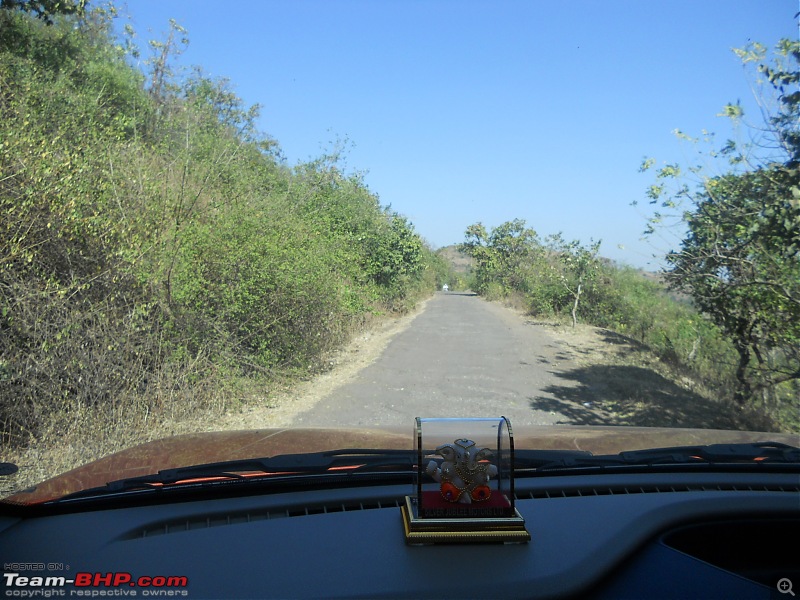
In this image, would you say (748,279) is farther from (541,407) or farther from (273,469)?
(273,469)

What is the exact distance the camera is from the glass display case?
2227 millimetres

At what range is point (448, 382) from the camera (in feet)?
36.3

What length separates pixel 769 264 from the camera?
744 centimetres

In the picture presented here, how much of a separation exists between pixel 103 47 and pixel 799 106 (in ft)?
55.1

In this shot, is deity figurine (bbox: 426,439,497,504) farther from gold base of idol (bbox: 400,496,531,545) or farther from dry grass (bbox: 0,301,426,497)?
dry grass (bbox: 0,301,426,497)

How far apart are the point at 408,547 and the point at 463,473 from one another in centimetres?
35

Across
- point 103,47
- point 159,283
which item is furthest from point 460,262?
point 159,283

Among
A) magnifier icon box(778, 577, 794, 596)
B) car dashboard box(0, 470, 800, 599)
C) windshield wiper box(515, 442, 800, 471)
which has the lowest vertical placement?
magnifier icon box(778, 577, 794, 596)

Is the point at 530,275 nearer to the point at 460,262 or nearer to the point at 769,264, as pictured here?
the point at 769,264

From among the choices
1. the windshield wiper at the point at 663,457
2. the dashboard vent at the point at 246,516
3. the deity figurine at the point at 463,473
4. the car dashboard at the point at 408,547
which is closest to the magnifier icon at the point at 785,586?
the car dashboard at the point at 408,547

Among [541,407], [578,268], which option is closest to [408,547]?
[541,407]

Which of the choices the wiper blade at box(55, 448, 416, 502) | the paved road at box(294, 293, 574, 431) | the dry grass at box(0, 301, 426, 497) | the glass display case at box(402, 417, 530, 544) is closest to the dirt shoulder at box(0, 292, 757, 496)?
→ the dry grass at box(0, 301, 426, 497)

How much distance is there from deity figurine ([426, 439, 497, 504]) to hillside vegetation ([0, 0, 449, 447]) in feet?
16.6

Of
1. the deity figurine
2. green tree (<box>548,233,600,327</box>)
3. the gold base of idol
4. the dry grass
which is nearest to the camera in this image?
the gold base of idol
